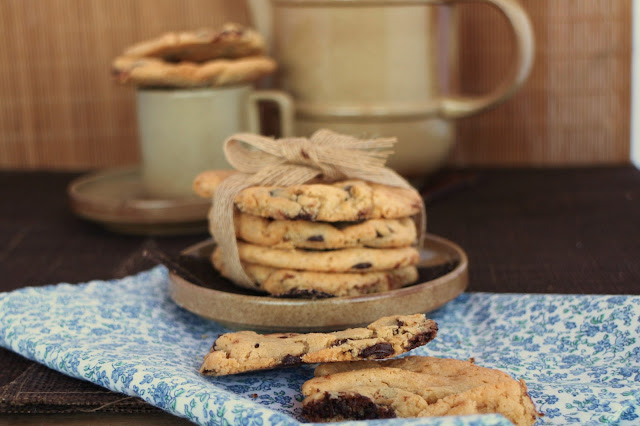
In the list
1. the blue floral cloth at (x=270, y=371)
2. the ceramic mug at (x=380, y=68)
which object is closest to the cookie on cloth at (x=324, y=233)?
the blue floral cloth at (x=270, y=371)

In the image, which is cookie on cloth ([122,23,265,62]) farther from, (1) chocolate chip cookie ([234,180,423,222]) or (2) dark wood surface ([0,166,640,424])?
(1) chocolate chip cookie ([234,180,423,222])

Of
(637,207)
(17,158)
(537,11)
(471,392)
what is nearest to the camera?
(471,392)

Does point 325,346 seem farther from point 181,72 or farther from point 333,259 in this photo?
point 181,72

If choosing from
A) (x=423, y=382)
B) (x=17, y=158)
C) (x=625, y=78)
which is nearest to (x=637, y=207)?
(x=625, y=78)

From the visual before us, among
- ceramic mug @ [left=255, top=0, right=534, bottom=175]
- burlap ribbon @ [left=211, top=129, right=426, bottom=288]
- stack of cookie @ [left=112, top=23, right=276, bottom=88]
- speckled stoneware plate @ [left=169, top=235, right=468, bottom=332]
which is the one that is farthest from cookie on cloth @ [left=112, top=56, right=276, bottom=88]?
speckled stoneware plate @ [left=169, top=235, right=468, bottom=332]

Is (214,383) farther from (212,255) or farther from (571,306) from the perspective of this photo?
(571,306)

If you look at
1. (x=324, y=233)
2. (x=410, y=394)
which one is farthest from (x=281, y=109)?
(x=410, y=394)

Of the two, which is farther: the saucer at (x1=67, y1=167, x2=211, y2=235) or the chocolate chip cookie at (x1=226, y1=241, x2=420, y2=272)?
the saucer at (x1=67, y1=167, x2=211, y2=235)

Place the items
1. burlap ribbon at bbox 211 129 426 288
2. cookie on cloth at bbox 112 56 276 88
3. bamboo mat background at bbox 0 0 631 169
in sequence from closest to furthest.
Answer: burlap ribbon at bbox 211 129 426 288
cookie on cloth at bbox 112 56 276 88
bamboo mat background at bbox 0 0 631 169
